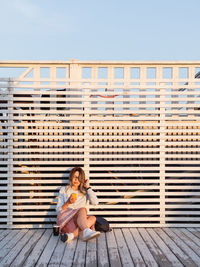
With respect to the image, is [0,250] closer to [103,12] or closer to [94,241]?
[94,241]

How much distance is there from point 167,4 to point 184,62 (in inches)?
60.3

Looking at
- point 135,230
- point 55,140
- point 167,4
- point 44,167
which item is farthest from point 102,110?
point 167,4

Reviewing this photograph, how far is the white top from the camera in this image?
159 inches

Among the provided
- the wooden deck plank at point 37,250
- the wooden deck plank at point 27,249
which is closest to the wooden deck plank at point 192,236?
the wooden deck plank at point 37,250

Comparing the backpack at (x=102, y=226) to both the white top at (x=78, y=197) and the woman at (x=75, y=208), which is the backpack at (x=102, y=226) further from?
the white top at (x=78, y=197)

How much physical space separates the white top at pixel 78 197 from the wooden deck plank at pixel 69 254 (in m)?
0.54

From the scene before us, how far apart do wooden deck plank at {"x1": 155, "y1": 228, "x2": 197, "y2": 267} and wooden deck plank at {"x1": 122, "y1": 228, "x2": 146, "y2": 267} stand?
433mm

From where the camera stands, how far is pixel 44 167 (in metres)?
4.37

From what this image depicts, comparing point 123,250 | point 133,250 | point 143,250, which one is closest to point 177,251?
point 143,250

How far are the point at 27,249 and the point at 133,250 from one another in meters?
1.28

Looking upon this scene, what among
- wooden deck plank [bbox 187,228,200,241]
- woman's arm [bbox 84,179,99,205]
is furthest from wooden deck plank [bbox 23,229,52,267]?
wooden deck plank [bbox 187,228,200,241]

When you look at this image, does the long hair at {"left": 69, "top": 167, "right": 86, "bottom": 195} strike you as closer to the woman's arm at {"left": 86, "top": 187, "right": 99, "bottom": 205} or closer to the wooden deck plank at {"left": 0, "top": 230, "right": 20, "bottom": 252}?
the woman's arm at {"left": 86, "top": 187, "right": 99, "bottom": 205}

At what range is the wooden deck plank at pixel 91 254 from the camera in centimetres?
287

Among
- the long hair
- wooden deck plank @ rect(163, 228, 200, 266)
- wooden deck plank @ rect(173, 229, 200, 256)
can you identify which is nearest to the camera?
wooden deck plank @ rect(163, 228, 200, 266)
